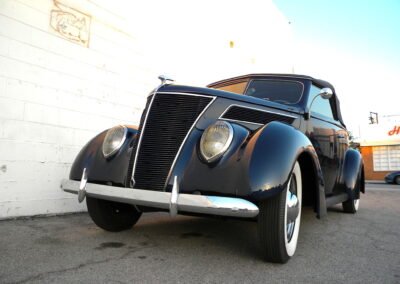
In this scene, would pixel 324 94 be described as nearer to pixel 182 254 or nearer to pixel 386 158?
pixel 182 254

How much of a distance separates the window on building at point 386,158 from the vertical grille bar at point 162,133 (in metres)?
24.4

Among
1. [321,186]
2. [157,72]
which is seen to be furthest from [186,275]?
[157,72]

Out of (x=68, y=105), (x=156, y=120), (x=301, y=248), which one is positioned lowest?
(x=301, y=248)

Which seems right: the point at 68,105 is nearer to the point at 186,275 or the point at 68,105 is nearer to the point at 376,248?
the point at 186,275

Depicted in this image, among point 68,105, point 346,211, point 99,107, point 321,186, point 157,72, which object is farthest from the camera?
point 157,72

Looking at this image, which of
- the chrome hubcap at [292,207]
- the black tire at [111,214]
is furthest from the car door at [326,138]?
the black tire at [111,214]

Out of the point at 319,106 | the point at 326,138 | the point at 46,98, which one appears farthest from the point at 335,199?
the point at 46,98

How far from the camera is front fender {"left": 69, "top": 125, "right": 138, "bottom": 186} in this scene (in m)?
2.60

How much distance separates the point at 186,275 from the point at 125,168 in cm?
101

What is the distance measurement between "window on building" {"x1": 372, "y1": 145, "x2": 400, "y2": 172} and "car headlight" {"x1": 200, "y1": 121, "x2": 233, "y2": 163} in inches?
965

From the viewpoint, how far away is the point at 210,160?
220 cm

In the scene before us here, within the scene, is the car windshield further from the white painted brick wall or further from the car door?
the white painted brick wall

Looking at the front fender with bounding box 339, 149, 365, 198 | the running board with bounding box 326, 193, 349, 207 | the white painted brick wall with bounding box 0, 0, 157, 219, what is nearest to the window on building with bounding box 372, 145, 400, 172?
the front fender with bounding box 339, 149, 365, 198

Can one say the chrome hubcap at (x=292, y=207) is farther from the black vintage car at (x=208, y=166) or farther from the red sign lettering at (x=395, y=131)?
the red sign lettering at (x=395, y=131)
